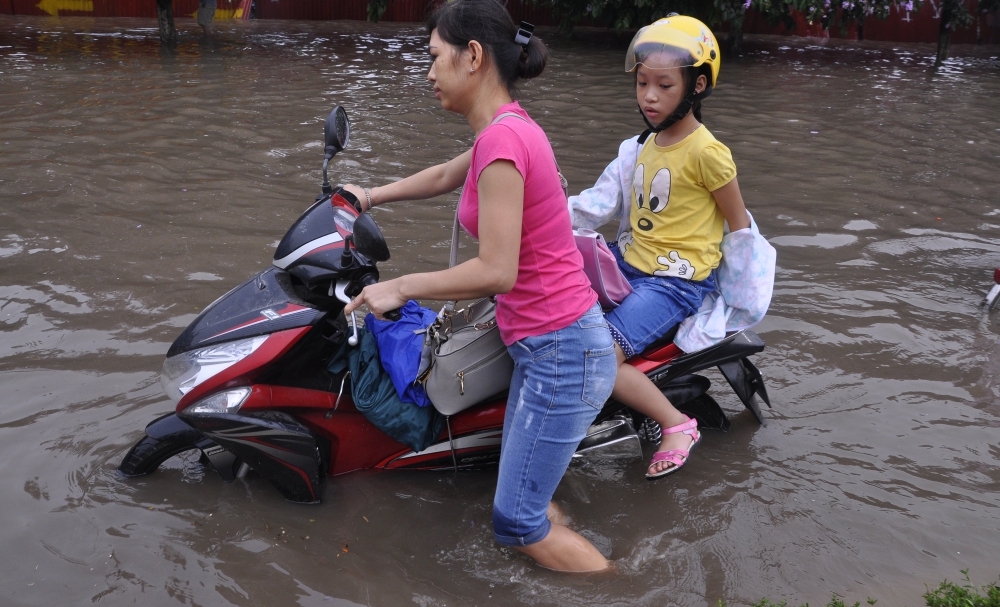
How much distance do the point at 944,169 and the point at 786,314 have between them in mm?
3593

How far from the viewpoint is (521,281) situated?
7.35 ft

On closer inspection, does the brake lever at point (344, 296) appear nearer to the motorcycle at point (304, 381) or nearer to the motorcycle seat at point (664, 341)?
the motorcycle at point (304, 381)

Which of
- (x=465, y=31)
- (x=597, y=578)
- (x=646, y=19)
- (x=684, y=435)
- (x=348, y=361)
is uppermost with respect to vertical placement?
(x=646, y=19)

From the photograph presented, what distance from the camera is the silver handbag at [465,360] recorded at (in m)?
2.48

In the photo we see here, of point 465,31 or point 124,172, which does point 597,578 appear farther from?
point 124,172

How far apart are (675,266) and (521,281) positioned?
2.78 ft

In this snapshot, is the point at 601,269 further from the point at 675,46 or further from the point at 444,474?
the point at 444,474

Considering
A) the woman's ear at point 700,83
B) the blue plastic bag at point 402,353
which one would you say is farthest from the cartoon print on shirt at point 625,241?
the blue plastic bag at point 402,353

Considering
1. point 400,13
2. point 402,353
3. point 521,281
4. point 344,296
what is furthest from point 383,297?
point 400,13

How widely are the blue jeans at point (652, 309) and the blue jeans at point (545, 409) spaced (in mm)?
380

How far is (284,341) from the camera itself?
242cm

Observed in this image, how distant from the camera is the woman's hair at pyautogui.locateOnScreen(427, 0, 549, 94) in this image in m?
2.10

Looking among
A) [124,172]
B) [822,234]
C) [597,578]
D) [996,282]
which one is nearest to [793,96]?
[822,234]

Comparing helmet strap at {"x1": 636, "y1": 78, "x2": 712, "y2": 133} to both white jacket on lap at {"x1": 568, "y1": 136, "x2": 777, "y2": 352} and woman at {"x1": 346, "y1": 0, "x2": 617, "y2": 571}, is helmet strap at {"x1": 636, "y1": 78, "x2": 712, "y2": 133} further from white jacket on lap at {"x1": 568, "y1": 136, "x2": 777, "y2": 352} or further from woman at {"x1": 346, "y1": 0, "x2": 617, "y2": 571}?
woman at {"x1": 346, "y1": 0, "x2": 617, "y2": 571}
